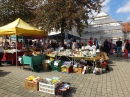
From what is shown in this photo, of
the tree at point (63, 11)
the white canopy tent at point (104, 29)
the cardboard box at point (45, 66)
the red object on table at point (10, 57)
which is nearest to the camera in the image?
the cardboard box at point (45, 66)

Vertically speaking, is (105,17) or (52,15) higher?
(105,17)

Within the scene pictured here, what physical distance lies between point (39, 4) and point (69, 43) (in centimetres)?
610

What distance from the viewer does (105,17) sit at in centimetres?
3272

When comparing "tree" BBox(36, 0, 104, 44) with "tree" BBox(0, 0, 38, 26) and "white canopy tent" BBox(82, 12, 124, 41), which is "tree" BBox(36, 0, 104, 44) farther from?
"white canopy tent" BBox(82, 12, 124, 41)

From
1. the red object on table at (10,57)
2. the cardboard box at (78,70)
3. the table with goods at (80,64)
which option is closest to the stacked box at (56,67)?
the table with goods at (80,64)

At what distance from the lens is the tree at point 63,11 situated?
13.4 metres

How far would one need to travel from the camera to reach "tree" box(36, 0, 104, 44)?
13398mm

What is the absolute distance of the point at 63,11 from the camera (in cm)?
Result: 1365

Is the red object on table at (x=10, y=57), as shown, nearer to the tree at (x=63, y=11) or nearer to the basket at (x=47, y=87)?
the tree at (x=63, y=11)

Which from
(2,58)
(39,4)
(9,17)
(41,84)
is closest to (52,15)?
(39,4)

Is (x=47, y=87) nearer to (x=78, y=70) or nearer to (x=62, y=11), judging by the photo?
(x=78, y=70)

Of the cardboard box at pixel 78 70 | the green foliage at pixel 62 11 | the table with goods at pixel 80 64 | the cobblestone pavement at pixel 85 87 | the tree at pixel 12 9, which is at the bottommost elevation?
the cobblestone pavement at pixel 85 87

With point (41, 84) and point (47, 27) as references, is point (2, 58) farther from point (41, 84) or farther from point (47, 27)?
point (41, 84)

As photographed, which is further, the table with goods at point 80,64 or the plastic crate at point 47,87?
the table with goods at point 80,64
